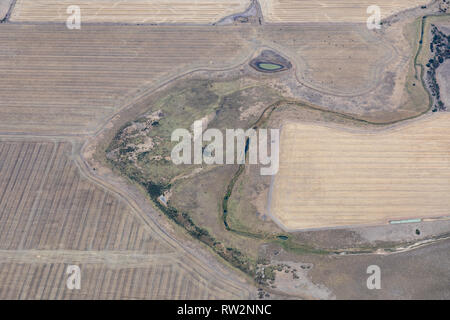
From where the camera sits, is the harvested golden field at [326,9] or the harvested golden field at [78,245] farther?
the harvested golden field at [326,9]

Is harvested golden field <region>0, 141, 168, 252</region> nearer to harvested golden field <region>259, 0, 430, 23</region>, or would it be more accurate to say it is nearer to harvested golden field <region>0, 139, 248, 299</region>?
harvested golden field <region>0, 139, 248, 299</region>

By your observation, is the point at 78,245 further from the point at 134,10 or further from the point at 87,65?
the point at 134,10

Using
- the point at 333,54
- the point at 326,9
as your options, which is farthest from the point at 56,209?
the point at 326,9

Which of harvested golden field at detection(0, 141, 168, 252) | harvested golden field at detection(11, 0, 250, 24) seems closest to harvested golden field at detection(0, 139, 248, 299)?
harvested golden field at detection(0, 141, 168, 252)

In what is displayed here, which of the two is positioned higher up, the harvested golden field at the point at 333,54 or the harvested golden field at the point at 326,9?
the harvested golden field at the point at 326,9

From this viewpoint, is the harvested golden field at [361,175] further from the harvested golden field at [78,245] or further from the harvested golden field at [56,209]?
the harvested golden field at [56,209]

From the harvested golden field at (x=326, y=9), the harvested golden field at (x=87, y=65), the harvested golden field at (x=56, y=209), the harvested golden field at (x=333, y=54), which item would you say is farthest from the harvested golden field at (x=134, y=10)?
the harvested golden field at (x=56, y=209)
